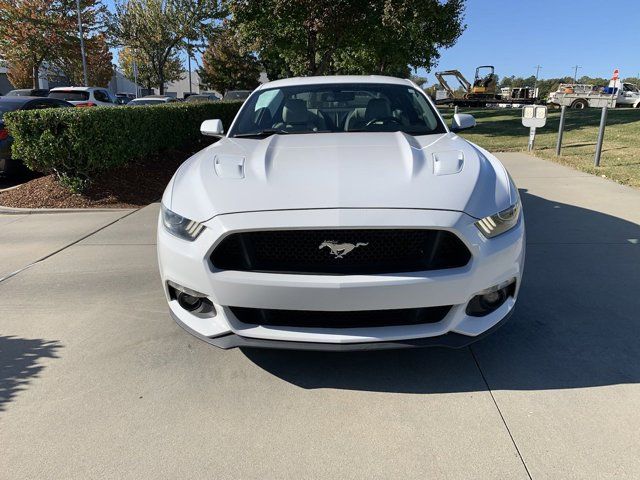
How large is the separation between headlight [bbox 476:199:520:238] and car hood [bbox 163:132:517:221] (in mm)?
36

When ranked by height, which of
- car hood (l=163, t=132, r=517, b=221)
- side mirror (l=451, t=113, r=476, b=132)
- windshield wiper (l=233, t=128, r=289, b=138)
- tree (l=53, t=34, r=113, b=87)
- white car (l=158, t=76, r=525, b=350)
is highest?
tree (l=53, t=34, r=113, b=87)

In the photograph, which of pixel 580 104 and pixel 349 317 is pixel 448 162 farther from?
pixel 580 104

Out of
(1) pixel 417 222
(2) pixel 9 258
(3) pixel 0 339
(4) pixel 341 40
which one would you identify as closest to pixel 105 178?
(2) pixel 9 258

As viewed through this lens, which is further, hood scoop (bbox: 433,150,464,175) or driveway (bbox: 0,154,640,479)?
hood scoop (bbox: 433,150,464,175)

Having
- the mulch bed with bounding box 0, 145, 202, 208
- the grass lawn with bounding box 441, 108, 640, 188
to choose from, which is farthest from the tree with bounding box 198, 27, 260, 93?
the mulch bed with bounding box 0, 145, 202, 208

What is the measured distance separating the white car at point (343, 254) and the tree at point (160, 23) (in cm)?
3181

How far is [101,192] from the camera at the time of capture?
7.69 meters

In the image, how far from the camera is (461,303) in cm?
249

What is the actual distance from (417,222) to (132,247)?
3809 mm

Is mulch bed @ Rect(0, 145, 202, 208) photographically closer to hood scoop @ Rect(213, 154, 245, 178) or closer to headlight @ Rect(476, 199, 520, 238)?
hood scoop @ Rect(213, 154, 245, 178)

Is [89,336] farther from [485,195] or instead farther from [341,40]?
[341,40]

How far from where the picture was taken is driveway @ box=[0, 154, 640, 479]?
7.32 feet

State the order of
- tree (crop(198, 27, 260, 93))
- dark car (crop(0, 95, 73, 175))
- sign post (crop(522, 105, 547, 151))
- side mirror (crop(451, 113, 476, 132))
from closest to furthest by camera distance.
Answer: side mirror (crop(451, 113, 476, 132)), dark car (crop(0, 95, 73, 175)), sign post (crop(522, 105, 547, 151)), tree (crop(198, 27, 260, 93))

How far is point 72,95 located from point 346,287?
1684cm
